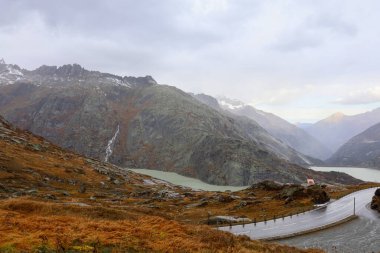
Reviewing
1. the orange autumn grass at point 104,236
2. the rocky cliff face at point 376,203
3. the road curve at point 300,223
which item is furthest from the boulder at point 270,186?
the orange autumn grass at point 104,236

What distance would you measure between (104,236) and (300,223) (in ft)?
107

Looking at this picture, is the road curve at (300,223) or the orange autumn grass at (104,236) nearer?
the orange autumn grass at (104,236)

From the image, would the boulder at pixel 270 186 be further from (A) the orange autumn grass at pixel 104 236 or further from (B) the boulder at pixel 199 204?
(A) the orange autumn grass at pixel 104 236

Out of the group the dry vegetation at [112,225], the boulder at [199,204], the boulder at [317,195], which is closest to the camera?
the dry vegetation at [112,225]

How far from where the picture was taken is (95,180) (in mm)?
99250

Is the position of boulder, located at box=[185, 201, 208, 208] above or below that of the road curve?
below

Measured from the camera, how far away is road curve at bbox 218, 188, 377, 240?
41000 mm

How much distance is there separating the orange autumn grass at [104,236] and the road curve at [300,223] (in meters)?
14.9

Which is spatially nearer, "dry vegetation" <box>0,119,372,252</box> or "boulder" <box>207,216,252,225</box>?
"dry vegetation" <box>0,119,372,252</box>

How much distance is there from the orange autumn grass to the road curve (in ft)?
48.7

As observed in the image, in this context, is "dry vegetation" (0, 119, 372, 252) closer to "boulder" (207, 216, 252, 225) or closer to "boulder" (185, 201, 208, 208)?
"boulder" (185, 201, 208, 208)

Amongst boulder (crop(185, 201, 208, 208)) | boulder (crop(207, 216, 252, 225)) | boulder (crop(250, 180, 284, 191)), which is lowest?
boulder (crop(185, 201, 208, 208))

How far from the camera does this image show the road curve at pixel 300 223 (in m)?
41.0

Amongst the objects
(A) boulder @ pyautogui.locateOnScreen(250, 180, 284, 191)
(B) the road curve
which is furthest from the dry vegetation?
(A) boulder @ pyautogui.locateOnScreen(250, 180, 284, 191)
